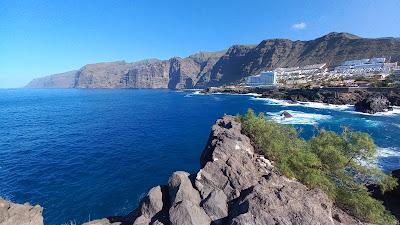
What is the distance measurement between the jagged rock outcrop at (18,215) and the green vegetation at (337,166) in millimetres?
22069

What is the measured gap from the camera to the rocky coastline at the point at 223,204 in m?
14.5

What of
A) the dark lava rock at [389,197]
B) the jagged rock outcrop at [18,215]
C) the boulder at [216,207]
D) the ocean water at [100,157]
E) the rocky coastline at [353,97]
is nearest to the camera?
the boulder at [216,207]

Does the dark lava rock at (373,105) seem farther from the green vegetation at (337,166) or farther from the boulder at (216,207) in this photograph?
the boulder at (216,207)

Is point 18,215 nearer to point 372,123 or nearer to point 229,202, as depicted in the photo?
point 229,202

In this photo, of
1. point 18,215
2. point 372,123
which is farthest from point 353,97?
point 18,215

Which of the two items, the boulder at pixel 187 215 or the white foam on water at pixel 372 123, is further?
the white foam on water at pixel 372 123

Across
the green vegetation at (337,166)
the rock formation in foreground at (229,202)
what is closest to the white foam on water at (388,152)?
the green vegetation at (337,166)

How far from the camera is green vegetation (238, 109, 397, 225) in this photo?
25.0 metres

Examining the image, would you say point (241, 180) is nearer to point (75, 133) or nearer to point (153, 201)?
point (153, 201)

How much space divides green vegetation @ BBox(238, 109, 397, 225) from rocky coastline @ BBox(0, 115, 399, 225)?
290 inches

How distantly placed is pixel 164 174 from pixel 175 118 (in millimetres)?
59024

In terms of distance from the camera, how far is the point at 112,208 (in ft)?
112

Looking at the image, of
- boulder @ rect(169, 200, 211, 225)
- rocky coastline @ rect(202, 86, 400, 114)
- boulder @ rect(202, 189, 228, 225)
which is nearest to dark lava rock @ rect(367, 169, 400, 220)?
boulder @ rect(202, 189, 228, 225)

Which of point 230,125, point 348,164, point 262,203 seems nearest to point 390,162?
point 348,164
